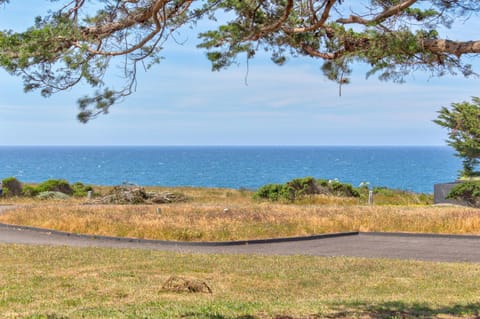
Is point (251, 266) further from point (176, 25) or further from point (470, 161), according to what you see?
point (470, 161)

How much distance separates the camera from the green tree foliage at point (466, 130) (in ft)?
136

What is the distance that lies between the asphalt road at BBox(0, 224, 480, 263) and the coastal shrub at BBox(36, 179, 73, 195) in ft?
54.0

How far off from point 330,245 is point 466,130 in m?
30.7

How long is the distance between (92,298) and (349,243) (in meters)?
9.30

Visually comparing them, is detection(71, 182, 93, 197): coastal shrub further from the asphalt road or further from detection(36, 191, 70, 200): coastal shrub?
the asphalt road

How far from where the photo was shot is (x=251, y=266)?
12430mm

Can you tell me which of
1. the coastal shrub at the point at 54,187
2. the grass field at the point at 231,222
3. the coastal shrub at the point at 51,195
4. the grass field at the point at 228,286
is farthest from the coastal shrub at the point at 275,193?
the grass field at the point at 228,286

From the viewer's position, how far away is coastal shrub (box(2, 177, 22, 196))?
109ft

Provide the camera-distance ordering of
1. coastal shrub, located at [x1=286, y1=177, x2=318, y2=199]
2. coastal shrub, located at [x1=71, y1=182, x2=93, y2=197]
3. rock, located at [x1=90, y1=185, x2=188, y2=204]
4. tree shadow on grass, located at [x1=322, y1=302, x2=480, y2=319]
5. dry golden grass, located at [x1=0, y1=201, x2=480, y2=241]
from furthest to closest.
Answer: coastal shrub, located at [x1=71, y1=182, x2=93, y2=197]
coastal shrub, located at [x1=286, y1=177, x2=318, y2=199]
rock, located at [x1=90, y1=185, x2=188, y2=204]
dry golden grass, located at [x1=0, y1=201, x2=480, y2=241]
tree shadow on grass, located at [x1=322, y1=302, x2=480, y2=319]

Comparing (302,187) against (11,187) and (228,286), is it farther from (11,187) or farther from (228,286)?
(228,286)

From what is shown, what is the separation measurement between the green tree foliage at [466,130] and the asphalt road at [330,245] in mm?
25933

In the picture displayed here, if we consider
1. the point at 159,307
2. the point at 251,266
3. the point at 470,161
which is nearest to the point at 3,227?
the point at 251,266

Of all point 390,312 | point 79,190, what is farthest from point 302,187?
point 390,312

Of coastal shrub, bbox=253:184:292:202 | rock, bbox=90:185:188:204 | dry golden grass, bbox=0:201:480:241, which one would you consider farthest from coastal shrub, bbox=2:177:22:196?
coastal shrub, bbox=253:184:292:202
